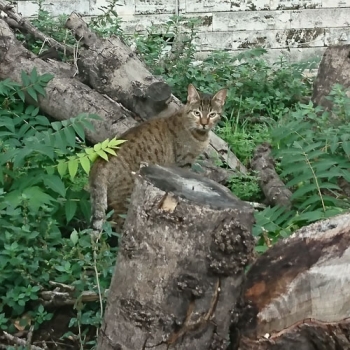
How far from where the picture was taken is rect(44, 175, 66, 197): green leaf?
14.8 ft

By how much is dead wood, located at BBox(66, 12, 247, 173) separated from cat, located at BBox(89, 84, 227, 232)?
253mm

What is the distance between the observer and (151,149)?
5.79m

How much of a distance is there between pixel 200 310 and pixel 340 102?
305 cm

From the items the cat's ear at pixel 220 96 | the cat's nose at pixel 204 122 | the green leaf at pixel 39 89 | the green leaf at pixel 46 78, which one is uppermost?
the cat's ear at pixel 220 96

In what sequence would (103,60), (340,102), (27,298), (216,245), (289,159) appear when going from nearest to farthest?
(216,245) → (27,298) → (289,159) → (340,102) → (103,60)

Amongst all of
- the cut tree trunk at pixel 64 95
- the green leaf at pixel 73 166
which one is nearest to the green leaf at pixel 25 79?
the cut tree trunk at pixel 64 95

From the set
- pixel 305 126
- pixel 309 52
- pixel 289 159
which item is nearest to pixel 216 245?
pixel 289 159

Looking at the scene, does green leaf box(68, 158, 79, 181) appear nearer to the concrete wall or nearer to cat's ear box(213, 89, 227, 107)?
cat's ear box(213, 89, 227, 107)

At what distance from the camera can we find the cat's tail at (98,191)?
489 cm

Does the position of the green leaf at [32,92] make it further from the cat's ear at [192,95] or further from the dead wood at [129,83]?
the cat's ear at [192,95]

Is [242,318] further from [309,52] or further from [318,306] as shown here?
[309,52]

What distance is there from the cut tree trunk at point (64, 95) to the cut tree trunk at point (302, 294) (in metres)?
3.49

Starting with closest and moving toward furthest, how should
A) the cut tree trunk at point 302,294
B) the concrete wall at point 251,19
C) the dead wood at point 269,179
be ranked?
the cut tree trunk at point 302,294 → the dead wood at point 269,179 → the concrete wall at point 251,19

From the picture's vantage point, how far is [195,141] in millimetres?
6137
